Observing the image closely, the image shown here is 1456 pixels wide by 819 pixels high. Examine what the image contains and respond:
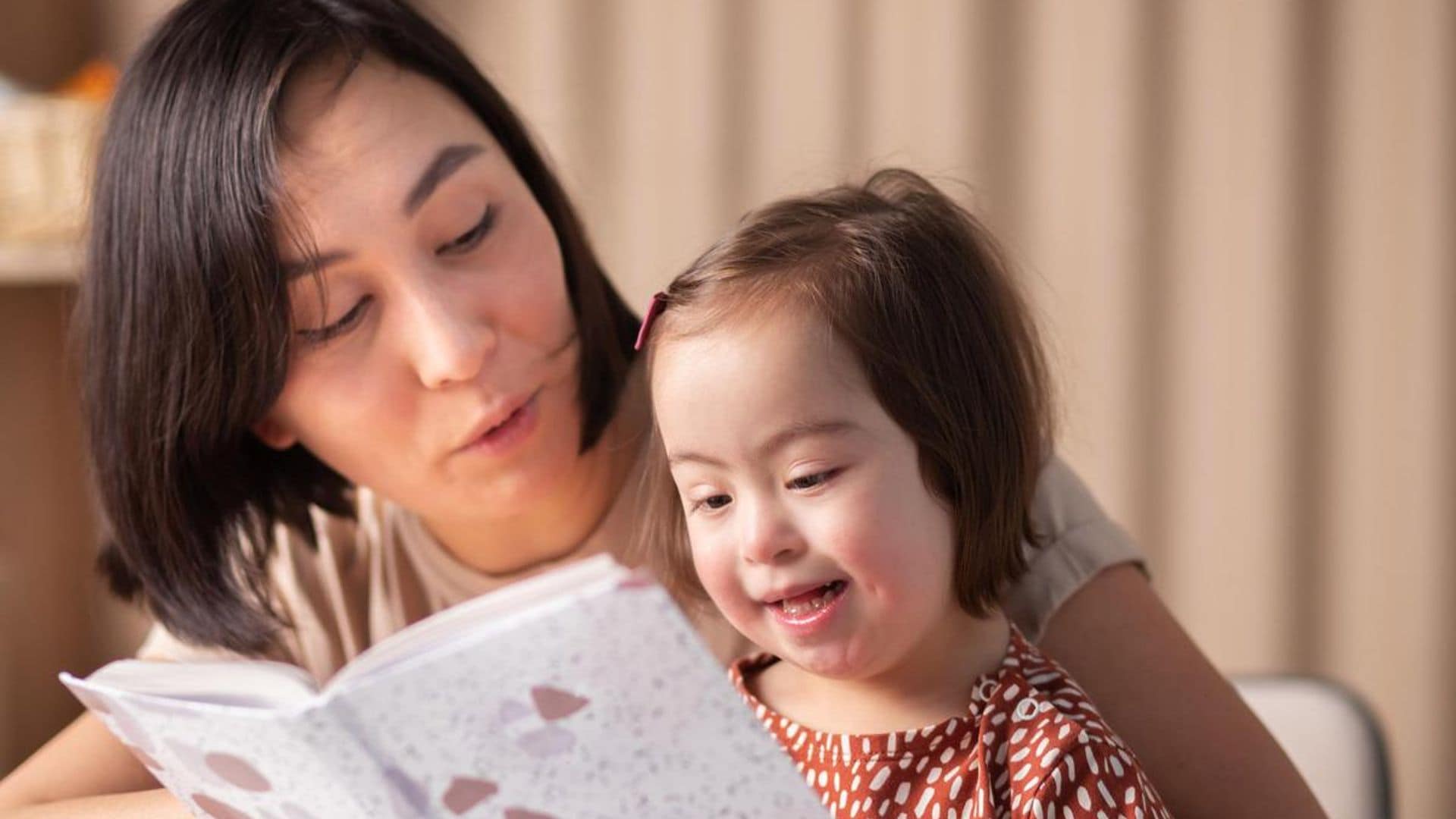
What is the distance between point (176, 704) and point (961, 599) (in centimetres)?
41

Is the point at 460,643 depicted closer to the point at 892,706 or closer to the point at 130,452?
the point at 892,706

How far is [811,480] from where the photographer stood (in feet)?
2.63

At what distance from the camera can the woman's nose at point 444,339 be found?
0.99 meters

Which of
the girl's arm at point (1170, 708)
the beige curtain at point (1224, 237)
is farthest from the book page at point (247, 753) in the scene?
the beige curtain at point (1224, 237)

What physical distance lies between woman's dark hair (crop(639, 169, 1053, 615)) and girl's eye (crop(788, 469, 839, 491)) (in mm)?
47

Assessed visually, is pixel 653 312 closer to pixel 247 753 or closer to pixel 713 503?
pixel 713 503

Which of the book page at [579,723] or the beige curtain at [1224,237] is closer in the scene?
the book page at [579,723]

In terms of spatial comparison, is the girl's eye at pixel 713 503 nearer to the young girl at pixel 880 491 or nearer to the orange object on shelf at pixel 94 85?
the young girl at pixel 880 491

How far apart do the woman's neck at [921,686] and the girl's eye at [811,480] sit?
0.41 feet

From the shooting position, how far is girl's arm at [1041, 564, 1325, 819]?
0.92m

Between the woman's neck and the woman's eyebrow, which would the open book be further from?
the woman's eyebrow

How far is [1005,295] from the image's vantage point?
0.87m

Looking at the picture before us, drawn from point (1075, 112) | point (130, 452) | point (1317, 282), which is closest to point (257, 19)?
point (130, 452)

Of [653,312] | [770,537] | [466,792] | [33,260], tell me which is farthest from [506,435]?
[33,260]
